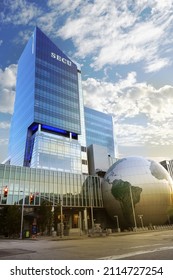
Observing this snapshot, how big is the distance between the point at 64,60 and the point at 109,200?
220ft

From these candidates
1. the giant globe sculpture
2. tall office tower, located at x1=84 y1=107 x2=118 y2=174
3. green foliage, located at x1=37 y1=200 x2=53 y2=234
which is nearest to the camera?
green foliage, located at x1=37 y1=200 x2=53 y2=234

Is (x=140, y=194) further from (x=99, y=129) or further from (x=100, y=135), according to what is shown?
(x=99, y=129)

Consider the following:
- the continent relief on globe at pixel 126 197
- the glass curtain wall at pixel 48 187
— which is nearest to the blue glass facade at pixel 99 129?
the glass curtain wall at pixel 48 187

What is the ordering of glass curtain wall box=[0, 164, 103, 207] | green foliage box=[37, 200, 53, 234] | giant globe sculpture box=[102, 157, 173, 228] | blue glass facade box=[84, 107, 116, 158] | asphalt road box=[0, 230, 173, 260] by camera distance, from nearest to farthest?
asphalt road box=[0, 230, 173, 260]
green foliage box=[37, 200, 53, 234]
glass curtain wall box=[0, 164, 103, 207]
giant globe sculpture box=[102, 157, 173, 228]
blue glass facade box=[84, 107, 116, 158]

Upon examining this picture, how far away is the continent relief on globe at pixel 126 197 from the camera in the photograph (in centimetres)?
5712

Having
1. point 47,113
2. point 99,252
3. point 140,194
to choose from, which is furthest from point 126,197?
point 99,252

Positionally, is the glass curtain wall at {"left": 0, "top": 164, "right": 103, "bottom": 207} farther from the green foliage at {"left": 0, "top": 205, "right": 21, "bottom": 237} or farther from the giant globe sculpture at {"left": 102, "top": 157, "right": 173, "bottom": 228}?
the giant globe sculpture at {"left": 102, "top": 157, "right": 173, "bottom": 228}

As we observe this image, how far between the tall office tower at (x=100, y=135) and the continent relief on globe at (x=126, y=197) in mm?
31269

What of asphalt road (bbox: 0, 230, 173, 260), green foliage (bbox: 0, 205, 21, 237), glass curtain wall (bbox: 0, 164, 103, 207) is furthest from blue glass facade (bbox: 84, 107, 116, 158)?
asphalt road (bbox: 0, 230, 173, 260)

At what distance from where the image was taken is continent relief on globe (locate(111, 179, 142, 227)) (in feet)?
187

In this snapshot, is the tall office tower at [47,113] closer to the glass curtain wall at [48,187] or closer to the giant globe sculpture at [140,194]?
the glass curtain wall at [48,187]

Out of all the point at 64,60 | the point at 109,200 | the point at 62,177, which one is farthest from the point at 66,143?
the point at 64,60

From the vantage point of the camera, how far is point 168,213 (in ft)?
194

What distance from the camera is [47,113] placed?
82938 mm
